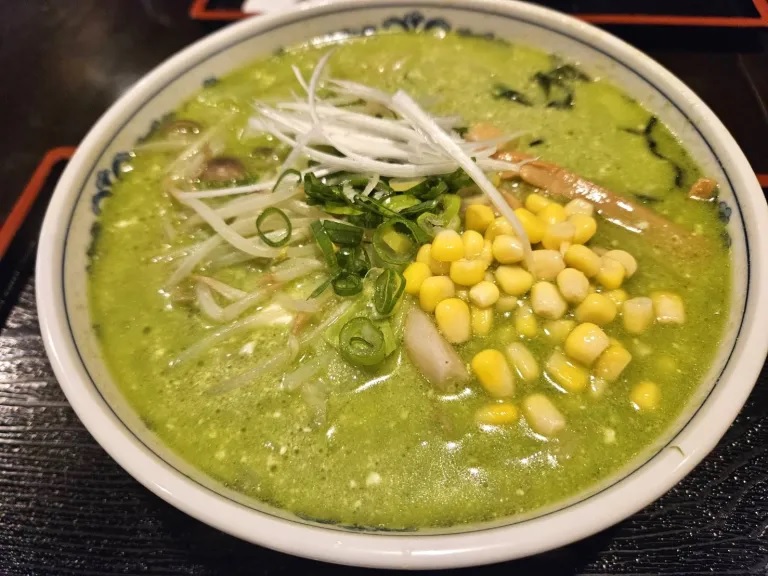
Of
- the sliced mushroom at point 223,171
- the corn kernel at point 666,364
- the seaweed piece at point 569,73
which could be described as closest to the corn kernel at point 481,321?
the corn kernel at point 666,364

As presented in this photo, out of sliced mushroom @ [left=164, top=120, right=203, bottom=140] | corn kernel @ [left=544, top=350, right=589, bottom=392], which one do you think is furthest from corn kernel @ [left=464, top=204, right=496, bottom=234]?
sliced mushroom @ [left=164, top=120, right=203, bottom=140]

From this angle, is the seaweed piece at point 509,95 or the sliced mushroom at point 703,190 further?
the seaweed piece at point 509,95

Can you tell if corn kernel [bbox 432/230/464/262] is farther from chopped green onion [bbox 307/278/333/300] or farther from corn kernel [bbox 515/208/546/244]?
chopped green onion [bbox 307/278/333/300]

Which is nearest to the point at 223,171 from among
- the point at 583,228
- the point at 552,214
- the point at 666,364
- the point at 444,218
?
the point at 444,218

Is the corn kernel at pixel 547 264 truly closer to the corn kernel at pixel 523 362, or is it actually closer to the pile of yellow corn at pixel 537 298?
the pile of yellow corn at pixel 537 298

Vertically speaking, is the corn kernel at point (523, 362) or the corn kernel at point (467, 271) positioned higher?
the corn kernel at point (467, 271)

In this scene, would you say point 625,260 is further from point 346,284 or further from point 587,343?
point 346,284

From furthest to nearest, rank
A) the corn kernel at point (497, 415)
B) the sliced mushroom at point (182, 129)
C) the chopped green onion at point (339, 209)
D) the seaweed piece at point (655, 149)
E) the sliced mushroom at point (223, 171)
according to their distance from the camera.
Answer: the sliced mushroom at point (182, 129)
the sliced mushroom at point (223, 171)
the seaweed piece at point (655, 149)
the chopped green onion at point (339, 209)
the corn kernel at point (497, 415)
